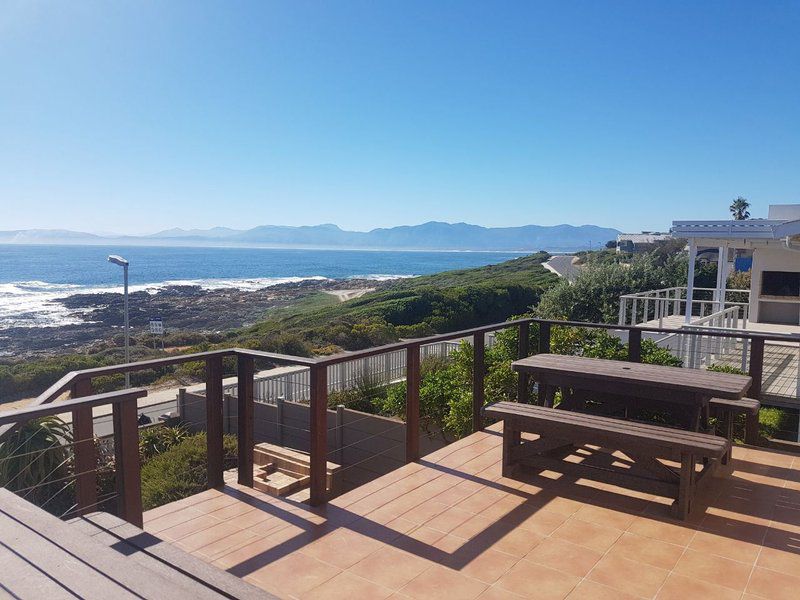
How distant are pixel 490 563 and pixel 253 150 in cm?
4779

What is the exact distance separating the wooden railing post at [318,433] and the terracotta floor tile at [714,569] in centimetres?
191

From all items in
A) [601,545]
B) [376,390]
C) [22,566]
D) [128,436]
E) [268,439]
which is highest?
[22,566]

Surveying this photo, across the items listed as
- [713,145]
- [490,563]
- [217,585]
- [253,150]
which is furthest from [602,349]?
[253,150]

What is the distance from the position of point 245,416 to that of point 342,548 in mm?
1124

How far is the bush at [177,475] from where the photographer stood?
741cm

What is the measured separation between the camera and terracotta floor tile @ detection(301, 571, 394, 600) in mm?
2494

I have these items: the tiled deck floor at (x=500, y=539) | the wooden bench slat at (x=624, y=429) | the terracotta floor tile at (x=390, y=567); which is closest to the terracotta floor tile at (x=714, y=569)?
the tiled deck floor at (x=500, y=539)

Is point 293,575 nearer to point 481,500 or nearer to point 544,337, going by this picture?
point 481,500

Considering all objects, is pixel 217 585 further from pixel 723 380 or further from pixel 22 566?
pixel 723 380

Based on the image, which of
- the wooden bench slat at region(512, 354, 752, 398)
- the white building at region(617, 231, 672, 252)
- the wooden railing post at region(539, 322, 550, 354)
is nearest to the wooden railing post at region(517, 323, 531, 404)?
the wooden railing post at region(539, 322, 550, 354)

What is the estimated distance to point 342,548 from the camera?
295cm

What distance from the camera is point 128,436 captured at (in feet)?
8.68

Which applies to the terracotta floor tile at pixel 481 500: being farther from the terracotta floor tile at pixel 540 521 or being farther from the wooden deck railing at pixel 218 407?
the wooden deck railing at pixel 218 407

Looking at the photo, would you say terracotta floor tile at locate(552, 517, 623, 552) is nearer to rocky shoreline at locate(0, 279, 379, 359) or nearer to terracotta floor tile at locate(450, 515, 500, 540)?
terracotta floor tile at locate(450, 515, 500, 540)
